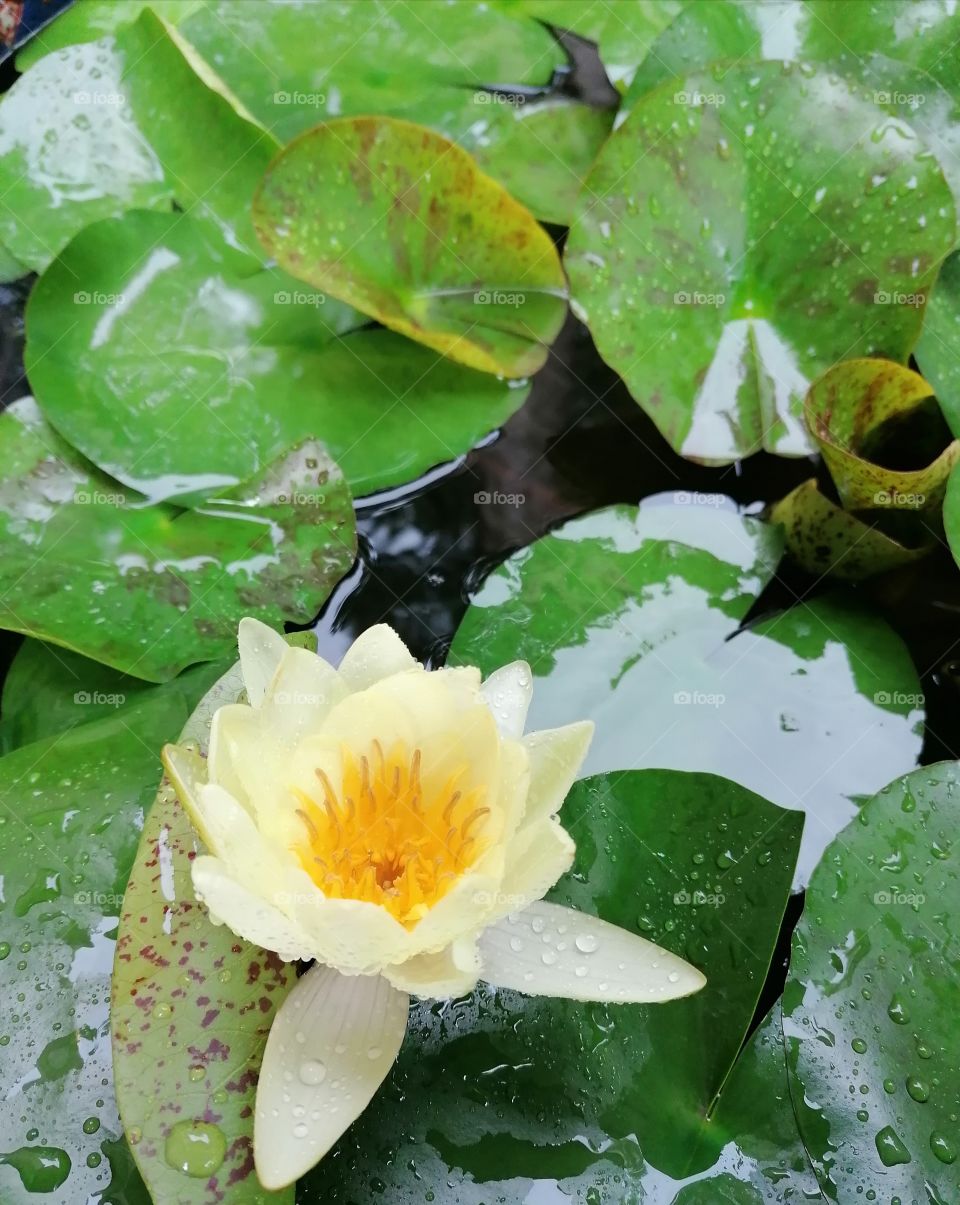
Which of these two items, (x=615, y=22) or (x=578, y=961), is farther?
(x=615, y=22)

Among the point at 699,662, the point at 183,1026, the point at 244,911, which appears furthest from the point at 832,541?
the point at 183,1026

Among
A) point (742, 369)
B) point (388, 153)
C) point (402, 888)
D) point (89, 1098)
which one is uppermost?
point (388, 153)

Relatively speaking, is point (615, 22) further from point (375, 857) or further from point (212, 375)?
point (375, 857)

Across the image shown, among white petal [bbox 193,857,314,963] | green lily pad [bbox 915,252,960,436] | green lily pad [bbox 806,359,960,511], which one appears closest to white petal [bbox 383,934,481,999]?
white petal [bbox 193,857,314,963]

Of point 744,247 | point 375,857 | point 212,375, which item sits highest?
point 744,247

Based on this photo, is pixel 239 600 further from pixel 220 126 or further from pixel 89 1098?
pixel 220 126

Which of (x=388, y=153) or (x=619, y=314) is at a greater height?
(x=388, y=153)

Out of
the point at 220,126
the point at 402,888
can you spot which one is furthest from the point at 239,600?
the point at 220,126

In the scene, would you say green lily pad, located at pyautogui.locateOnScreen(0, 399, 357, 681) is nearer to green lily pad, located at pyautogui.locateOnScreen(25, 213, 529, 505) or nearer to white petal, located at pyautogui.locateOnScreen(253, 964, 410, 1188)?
green lily pad, located at pyautogui.locateOnScreen(25, 213, 529, 505)
